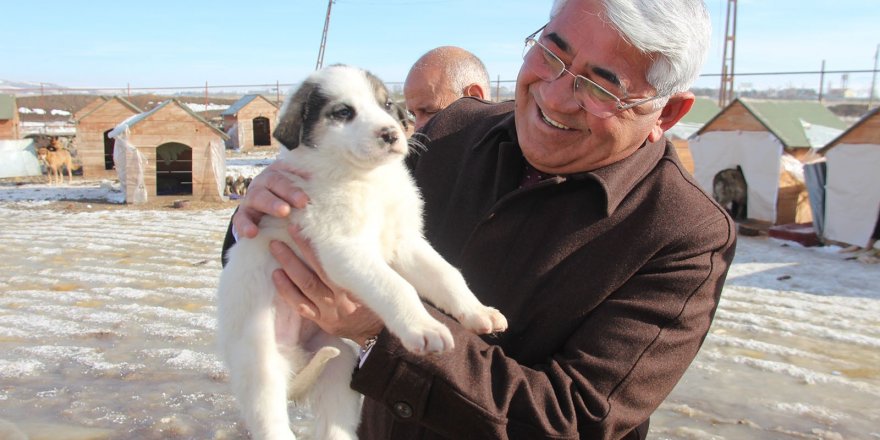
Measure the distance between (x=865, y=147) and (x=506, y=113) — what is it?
9544mm

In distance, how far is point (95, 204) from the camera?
45.1 feet

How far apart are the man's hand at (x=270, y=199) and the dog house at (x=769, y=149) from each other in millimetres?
11300

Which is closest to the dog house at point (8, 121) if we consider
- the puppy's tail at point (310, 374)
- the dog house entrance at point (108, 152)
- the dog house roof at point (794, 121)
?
the dog house entrance at point (108, 152)

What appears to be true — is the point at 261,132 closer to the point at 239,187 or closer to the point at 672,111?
the point at 239,187

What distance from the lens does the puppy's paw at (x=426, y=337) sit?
72.5 inches

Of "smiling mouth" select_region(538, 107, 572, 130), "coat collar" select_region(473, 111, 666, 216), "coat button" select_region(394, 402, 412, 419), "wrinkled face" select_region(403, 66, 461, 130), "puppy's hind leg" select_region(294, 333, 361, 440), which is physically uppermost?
"wrinkled face" select_region(403, 66, 461, 130)

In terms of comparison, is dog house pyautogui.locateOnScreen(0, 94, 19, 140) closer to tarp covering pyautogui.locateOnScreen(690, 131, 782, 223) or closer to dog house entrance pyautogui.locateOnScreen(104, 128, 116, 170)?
dog house entrance pyautogui.locateOnScreen(104, 128, 116, 170)

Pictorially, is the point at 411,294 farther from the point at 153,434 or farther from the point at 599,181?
the point at 153,434

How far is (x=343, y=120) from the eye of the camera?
2.44 meters

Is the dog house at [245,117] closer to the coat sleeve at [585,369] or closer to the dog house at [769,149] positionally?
the dog house at [769,149]

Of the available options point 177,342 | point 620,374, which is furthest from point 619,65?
point 177,342

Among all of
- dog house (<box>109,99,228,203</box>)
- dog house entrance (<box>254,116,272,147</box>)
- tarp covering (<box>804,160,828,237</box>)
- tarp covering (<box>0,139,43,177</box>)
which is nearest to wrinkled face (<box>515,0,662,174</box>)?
tarp covering (<box>804,160,828,237</box>)

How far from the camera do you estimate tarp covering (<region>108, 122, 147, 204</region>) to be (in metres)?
13.2

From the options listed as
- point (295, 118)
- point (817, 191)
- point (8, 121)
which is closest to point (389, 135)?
point (295, 118)
